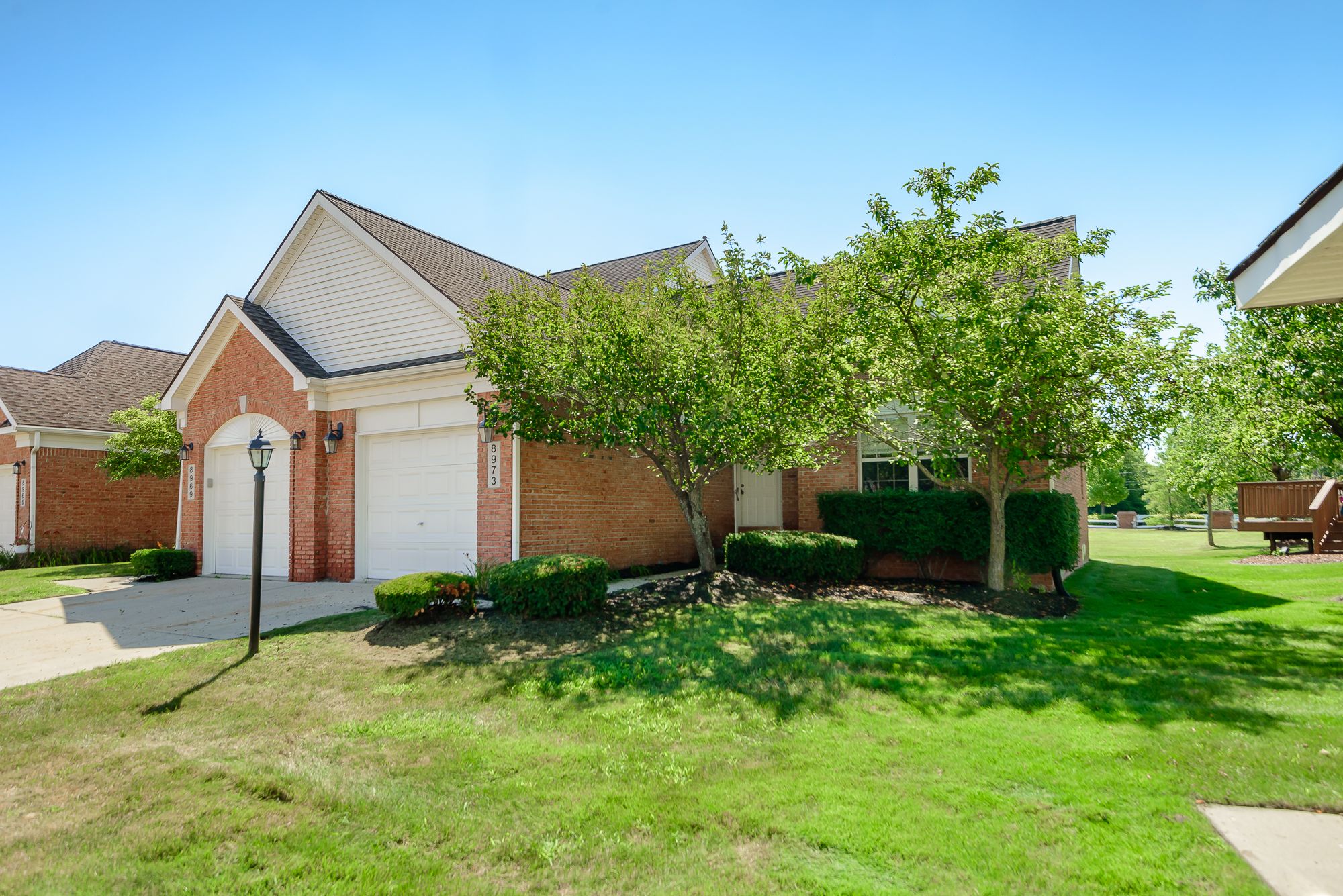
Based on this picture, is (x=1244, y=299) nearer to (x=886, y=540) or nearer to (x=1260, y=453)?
(x=886, y=540)

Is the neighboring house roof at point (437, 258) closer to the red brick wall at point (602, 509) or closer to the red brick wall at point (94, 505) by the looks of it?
the red brick wall at point (602, 509)

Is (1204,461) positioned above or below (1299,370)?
below

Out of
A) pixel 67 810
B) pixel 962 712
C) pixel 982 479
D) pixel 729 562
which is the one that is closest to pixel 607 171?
pixel 729 562

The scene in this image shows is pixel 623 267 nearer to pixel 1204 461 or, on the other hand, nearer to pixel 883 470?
pixel 883 470

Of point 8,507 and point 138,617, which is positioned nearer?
point 138,617

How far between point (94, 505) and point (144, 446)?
4.39 metres

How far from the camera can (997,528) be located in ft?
36.0

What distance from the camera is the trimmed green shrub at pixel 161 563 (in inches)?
546

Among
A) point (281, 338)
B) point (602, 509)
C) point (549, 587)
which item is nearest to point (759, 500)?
point (602, 509)

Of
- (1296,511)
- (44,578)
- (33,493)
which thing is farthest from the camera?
(1296,511)

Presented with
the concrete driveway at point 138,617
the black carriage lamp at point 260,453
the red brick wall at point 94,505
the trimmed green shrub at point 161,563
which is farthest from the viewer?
the red brick wall at point 94,505

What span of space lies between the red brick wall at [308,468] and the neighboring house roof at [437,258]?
2.90m

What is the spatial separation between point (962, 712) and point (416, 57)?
9.45 meters

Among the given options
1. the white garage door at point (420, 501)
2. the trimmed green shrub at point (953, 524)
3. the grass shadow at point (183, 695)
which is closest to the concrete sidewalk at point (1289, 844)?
the grass shadow at point (183, 695)
